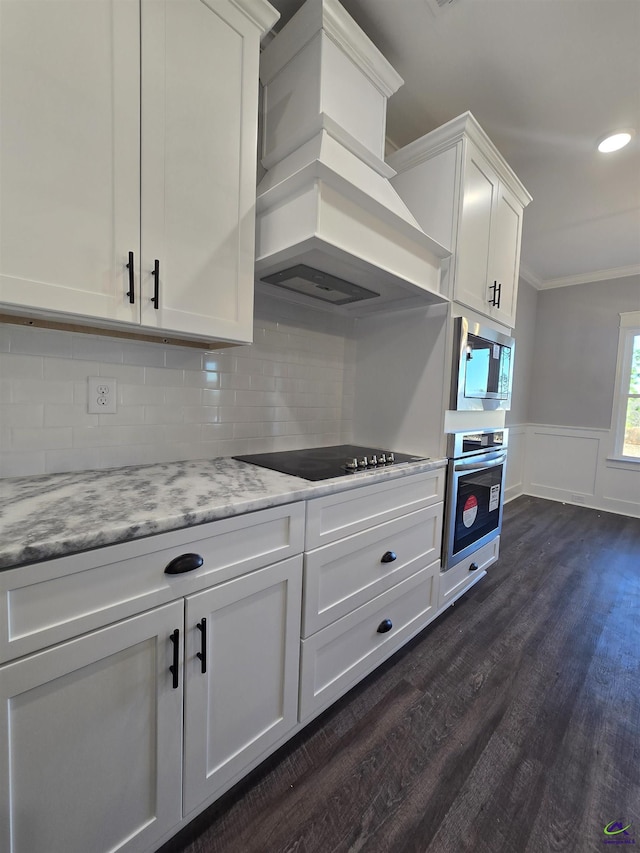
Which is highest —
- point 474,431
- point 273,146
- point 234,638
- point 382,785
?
point 273,146

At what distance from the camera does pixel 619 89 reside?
1814mm

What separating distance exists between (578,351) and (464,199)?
3520 millimetres

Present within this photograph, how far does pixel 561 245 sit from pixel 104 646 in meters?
4.72

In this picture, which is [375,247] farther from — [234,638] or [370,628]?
[370,628]

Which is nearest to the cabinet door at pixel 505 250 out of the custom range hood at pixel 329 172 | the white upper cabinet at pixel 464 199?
the white upper cabinet at pixel 464 199

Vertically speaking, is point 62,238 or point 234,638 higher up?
point 62,238

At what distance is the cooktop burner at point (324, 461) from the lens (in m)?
1.39

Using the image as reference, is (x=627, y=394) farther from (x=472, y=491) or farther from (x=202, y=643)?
(x=202, y=643)

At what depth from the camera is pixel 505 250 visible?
2281 mm

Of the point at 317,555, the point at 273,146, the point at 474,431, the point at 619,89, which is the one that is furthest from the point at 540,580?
the point at 273,146

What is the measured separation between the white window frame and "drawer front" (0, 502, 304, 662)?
4.71 m

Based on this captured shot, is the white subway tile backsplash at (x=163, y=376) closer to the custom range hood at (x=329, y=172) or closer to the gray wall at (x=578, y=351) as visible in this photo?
the custom range hood at (x=329, y=172)

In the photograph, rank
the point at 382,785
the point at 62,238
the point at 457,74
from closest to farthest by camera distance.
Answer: the point at 62,238
the point at 382,785
the point at 457,74

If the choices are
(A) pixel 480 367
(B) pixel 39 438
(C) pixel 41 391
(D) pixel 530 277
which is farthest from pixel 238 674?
(D) pixel 530 277
